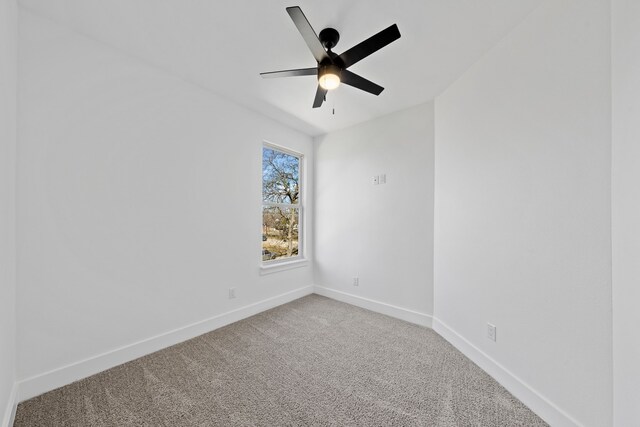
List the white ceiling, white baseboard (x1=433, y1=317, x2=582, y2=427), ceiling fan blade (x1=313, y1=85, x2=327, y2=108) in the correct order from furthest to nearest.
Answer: ceiling fan blade (x1=313, y1=85, x2=327, y2=108) → the white ceiling → white baseboard (x1=433, y1=317, x2=582, y2=427)

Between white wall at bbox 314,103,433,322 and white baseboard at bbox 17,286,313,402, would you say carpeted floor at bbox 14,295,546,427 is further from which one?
white wall at bbox 314,103,433,322

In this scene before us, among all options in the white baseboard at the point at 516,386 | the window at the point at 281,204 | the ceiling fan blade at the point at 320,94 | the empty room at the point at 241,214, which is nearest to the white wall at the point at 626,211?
the empty room at the point at 241,214

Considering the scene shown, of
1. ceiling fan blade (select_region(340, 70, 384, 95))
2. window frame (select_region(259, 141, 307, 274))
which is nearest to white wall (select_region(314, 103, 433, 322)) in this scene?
window frame (select_region(259, 141, 307, 274))

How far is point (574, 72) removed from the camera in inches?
54.7

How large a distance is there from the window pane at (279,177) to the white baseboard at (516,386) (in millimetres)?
2663

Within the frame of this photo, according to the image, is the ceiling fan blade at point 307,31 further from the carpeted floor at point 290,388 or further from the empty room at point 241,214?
the carpeted floor at point 290,388

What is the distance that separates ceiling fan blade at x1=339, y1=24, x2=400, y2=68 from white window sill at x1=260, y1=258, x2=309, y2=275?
8.15 ft

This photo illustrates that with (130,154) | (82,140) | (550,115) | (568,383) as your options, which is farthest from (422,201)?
(82,140)

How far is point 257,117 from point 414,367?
124 inches

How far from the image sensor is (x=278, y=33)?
5.97 feet

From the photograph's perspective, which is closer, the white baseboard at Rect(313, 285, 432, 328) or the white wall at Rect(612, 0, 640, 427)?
the white wall at Rect(612, 0, 640, 427)

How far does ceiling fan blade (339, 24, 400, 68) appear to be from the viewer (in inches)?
57.2

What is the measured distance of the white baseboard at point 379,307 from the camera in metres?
2.87

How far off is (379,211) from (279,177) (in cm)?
154
